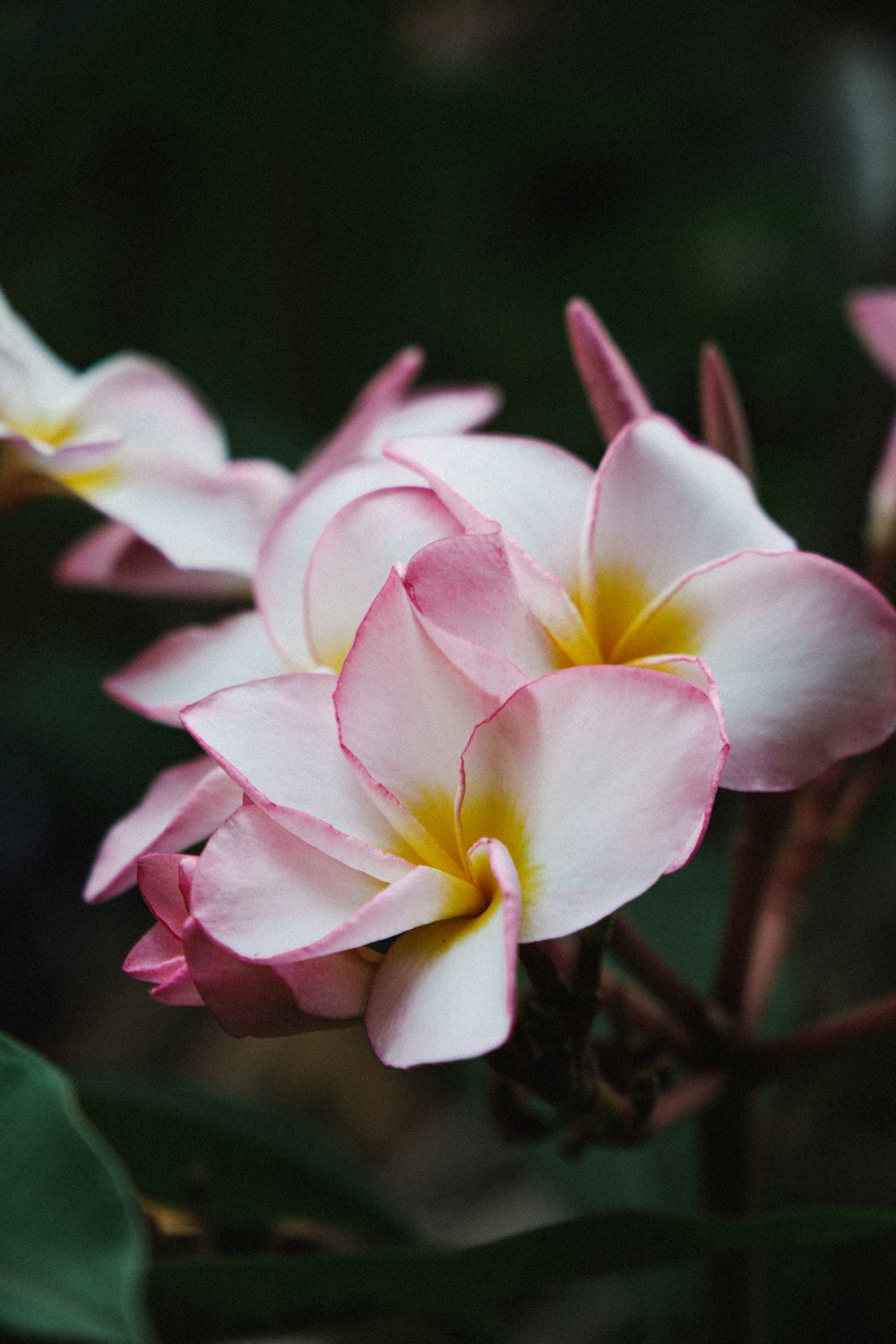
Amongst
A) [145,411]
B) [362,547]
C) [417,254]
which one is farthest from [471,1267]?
[417,254]

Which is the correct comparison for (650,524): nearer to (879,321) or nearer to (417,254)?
(879,321)

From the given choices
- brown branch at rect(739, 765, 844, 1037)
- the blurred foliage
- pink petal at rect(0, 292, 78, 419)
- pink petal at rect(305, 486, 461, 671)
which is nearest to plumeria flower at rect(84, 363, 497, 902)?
pink petal at rect(305, 486, 461, 671)

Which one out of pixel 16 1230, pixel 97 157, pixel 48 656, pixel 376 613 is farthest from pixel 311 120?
pixel 16 1230

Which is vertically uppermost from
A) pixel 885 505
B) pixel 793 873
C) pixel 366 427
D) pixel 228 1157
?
pixel 366 427

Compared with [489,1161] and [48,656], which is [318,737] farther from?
[489,1161]

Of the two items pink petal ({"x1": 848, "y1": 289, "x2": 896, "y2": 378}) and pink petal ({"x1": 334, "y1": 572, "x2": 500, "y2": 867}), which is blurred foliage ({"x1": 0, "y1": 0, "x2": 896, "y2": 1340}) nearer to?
pink petal ({"x1": 848, "y1": 289, "x2": 896, "y2": 378})
